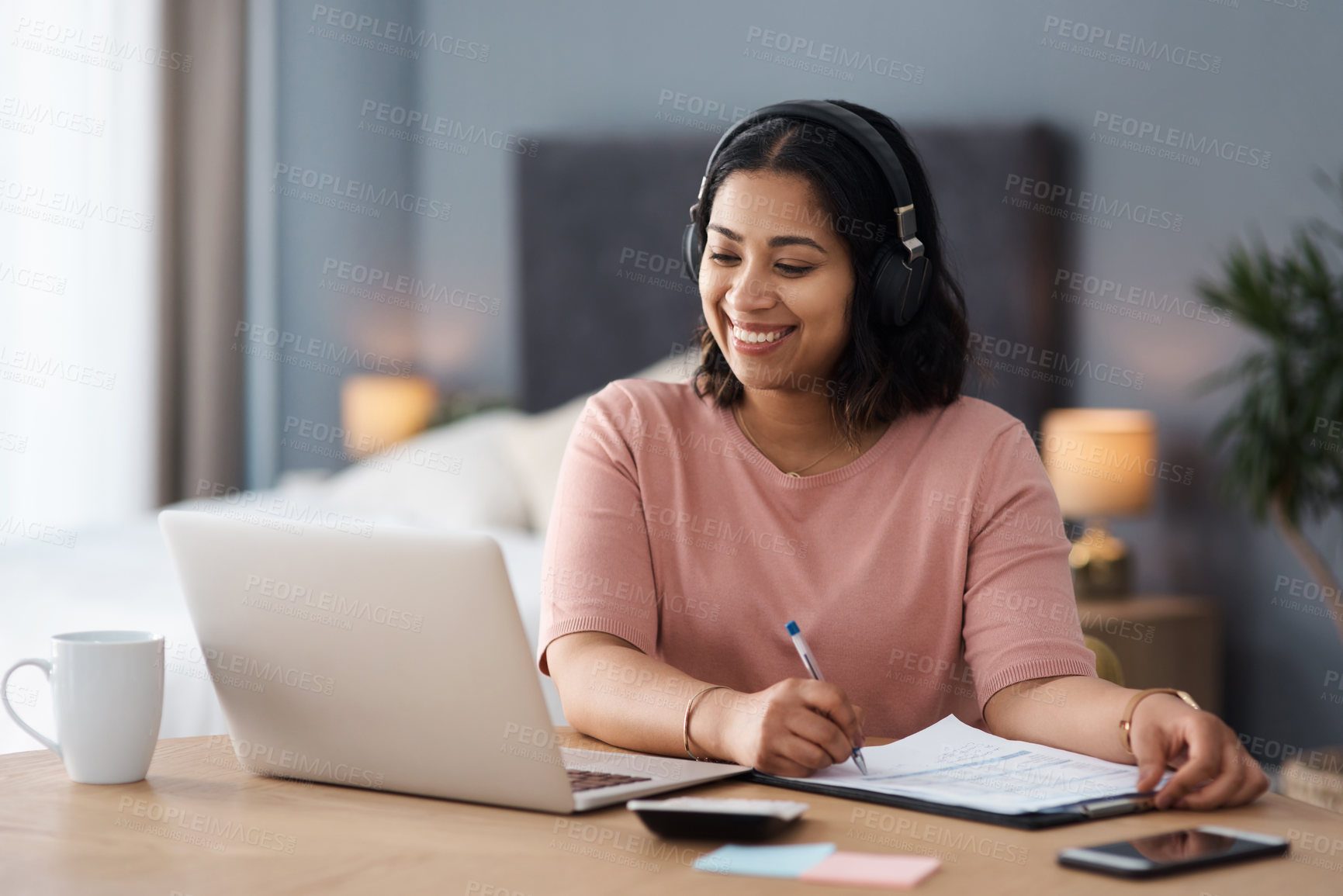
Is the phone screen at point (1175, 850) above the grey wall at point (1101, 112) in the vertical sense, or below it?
below

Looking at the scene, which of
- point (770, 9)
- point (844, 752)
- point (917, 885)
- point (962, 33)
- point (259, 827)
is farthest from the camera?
point (770, 9)

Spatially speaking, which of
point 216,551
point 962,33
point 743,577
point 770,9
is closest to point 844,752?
point 743,577

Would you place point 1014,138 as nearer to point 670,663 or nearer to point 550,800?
point 670,663

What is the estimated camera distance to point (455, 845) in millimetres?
838

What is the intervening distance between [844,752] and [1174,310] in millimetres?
2421

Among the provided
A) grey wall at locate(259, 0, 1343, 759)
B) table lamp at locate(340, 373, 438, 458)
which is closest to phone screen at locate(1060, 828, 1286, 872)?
grey wall at locate(259, 0, 1343, 759)

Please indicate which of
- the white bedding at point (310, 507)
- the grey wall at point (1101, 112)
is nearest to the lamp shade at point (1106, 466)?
the grey wall at point (1101, 112)

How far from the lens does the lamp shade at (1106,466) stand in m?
2.96

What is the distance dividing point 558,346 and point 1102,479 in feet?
5.66

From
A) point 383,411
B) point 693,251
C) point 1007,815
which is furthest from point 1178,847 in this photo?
point 383,411

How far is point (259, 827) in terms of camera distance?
89cm

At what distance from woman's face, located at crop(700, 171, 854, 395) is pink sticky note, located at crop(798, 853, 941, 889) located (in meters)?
0.69

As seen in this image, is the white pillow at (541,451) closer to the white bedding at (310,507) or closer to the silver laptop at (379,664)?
the white bedding at (310,507)

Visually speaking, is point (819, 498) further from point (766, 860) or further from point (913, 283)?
point (766, 860)
